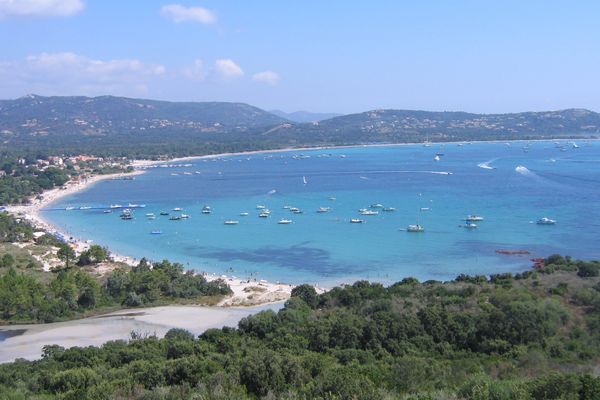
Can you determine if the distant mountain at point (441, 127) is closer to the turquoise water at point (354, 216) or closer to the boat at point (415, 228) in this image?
the turquoise water at point (354, 216)

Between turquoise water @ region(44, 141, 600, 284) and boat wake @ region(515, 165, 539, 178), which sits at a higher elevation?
boat wake @ region(515, 165, 539, 178)

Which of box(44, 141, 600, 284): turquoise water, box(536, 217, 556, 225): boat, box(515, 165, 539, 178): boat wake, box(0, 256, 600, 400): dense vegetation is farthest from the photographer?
box(515, 165, 539, 178): boat wake

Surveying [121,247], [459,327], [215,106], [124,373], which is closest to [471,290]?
[459,327]

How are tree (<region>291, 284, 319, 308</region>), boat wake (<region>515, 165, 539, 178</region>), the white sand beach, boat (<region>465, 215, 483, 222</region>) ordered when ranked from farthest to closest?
boat wake (<region>515, 165, 539, 178</region>)
boat (<region>465, 215, 483, 222</region>)
tree (<region>291, 284, 319, 308</region>)
the white sand beach

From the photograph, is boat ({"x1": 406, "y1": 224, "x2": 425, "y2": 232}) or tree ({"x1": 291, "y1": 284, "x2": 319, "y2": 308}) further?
boat ({"x1": 406, "y1": 224, "x2": 425, "y2": 232})

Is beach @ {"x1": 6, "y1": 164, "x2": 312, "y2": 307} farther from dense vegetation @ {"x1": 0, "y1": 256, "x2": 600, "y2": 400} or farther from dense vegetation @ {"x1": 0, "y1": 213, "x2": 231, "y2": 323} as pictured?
dense vegetation @ {"x1": 0, "y1": 256, "x2": 600, "y2": 400}

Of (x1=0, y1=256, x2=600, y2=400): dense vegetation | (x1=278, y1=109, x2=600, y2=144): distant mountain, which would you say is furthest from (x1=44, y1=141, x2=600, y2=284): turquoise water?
(x1=278, y1=109, x2=600, y2=144): distant mountain

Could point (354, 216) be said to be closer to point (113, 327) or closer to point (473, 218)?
point (473, 218)

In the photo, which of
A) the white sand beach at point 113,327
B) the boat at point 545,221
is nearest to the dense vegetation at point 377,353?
the white sand beach at point 113,327
